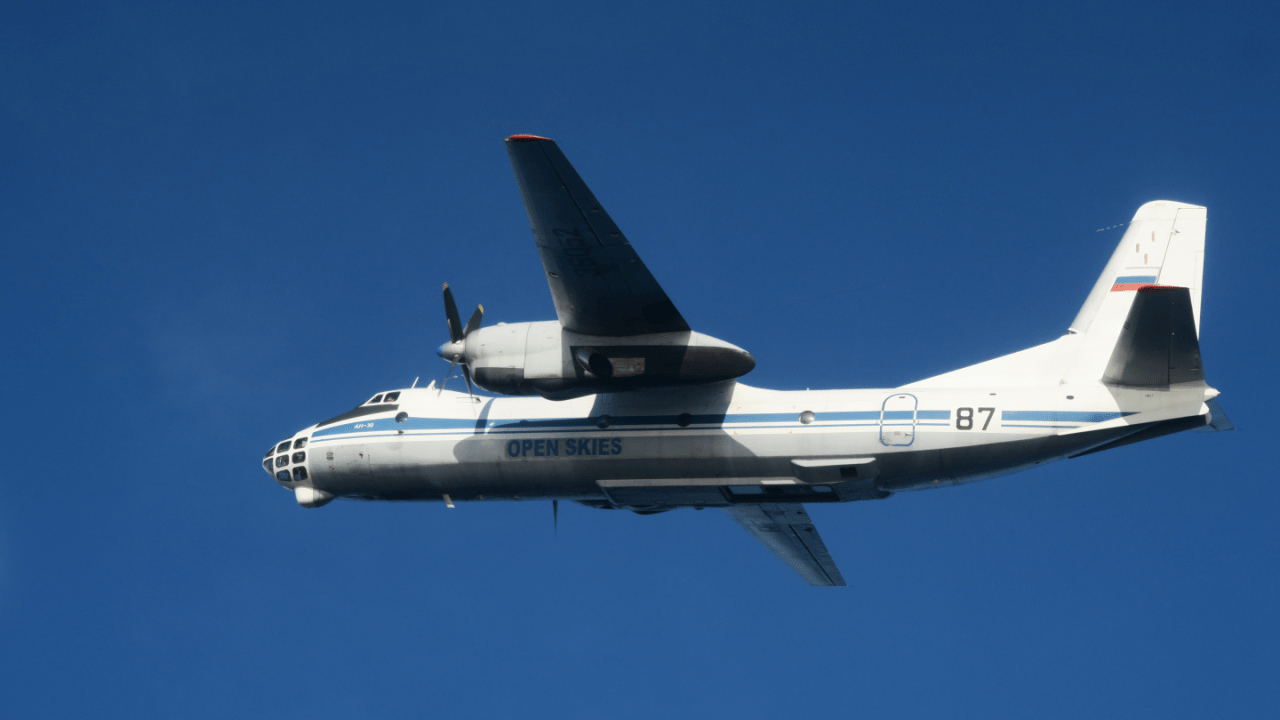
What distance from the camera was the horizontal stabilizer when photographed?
1992cm

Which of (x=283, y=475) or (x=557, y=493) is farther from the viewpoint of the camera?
(x=283, y=475)

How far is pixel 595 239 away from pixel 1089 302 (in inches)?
449

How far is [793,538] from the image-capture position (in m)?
28.5

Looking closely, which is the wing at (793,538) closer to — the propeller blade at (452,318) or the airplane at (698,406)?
the airplane at (698,406)

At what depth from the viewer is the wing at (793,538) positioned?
27172 millimetres

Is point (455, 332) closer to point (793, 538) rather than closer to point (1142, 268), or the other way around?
point (793, 538)

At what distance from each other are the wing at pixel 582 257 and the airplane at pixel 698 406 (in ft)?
0.10

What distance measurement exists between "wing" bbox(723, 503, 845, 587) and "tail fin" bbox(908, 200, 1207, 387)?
16.2 ft

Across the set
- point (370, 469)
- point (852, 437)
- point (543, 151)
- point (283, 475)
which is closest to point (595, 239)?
point (543, 151)

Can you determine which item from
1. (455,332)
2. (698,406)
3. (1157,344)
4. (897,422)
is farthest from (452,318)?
(1157,344)

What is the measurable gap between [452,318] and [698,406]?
17.5 feet

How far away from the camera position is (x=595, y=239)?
68.1ft

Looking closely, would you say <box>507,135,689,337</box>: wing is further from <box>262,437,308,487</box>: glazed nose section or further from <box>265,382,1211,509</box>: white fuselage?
<box>262,437,308,487</box>: glazed nose section

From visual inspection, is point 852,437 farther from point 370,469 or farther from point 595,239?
point 370,469
